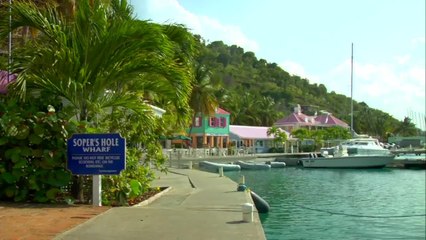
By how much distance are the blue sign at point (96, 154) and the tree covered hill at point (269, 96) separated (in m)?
55.4

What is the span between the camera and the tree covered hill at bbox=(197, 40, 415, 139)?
8994 centimetres

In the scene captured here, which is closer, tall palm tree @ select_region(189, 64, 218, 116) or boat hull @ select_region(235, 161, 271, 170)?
boat hull @ select_region(235, 161, 271, 170)

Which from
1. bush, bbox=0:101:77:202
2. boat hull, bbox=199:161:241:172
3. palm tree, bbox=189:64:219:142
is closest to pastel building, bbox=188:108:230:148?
palm tree, bbox=189:64:219:142

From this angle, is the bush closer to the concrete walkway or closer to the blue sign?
the blue sign

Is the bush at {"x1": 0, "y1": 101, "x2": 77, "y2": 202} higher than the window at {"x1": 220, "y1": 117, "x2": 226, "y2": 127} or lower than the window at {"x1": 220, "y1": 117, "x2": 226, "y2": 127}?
lower

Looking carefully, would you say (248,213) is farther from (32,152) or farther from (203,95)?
(203,95)

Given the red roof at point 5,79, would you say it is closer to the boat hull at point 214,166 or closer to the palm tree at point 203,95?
the boat hull at point 214,166

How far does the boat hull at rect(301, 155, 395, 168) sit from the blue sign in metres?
42.7

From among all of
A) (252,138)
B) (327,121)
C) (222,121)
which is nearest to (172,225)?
(222,121)

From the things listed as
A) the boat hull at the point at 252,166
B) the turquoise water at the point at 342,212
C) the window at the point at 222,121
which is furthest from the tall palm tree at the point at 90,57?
the window at the point at 222,121

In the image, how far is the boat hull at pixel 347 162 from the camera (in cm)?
5062

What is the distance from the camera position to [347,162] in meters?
50.6

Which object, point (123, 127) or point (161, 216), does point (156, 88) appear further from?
point (161, 216)

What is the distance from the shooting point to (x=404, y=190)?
29.8m
